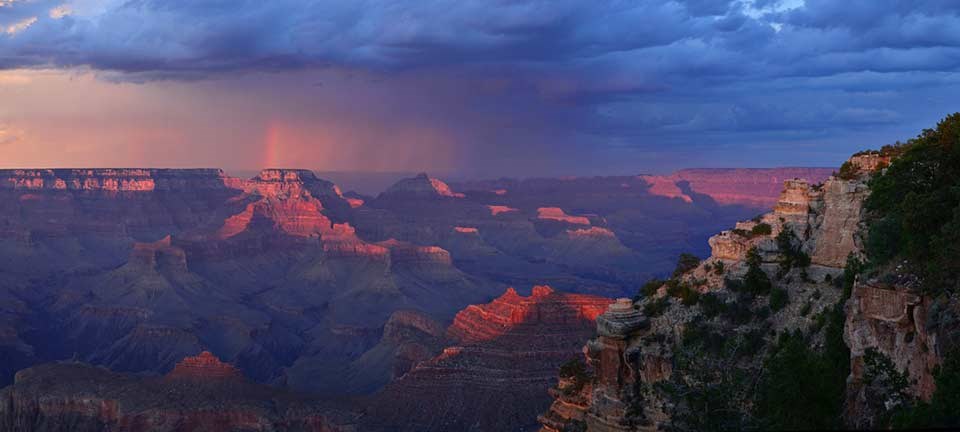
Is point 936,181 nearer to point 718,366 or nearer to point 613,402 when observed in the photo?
point 718,366

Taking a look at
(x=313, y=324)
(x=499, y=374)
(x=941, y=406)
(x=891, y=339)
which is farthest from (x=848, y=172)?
(x=313, y=324)

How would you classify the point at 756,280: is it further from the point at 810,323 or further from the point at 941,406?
the point at 941,406

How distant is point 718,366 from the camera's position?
27.2 m

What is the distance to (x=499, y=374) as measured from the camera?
2904 inches

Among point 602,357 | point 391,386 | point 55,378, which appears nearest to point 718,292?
point 602,357

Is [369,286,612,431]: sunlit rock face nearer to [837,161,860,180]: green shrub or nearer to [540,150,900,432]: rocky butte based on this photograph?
[540,150,900,432]: rocky butte

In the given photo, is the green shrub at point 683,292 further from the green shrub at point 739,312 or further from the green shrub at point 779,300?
the green shrub at point 779,300

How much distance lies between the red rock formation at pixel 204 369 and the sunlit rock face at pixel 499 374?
12648 mm

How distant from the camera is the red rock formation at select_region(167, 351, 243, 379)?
7800 cm

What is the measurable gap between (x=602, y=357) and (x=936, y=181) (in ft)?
37.7

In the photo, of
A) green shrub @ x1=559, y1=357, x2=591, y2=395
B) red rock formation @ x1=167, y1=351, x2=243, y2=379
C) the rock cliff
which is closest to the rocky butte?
green shrub @ x1=559, y1=357, x2=591, y2=395

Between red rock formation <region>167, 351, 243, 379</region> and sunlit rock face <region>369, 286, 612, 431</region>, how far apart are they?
1265 centimetres

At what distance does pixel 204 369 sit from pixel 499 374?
22.6 m

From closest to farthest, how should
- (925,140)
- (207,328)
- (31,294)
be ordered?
(925,140)
(207,328)
(31,294)
